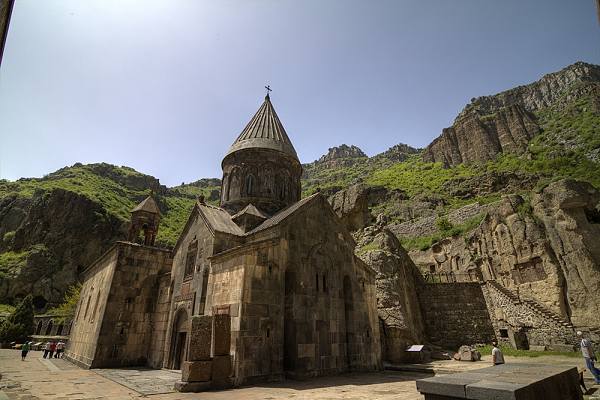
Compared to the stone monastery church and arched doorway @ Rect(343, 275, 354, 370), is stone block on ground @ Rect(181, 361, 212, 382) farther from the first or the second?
arched doorway @ Rect(343, 275, 354, 370)

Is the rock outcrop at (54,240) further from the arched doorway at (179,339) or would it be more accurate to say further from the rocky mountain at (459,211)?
the arched doorway at (179,339)

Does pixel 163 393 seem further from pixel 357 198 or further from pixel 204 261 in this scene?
pixel 357 198

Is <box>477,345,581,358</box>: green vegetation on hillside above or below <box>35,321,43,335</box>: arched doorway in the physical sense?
below

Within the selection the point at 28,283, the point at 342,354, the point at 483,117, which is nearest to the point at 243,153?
the point at 342,354

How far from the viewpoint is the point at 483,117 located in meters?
60.2

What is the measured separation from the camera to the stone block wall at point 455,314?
1939 centimetres

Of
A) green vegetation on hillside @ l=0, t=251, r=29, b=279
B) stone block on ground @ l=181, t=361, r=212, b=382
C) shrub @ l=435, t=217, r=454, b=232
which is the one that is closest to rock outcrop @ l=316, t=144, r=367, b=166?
shrub @ l=435, t=217, r=454, b=232

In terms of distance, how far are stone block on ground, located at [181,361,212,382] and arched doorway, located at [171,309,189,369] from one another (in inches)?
190

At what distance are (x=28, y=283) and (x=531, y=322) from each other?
45.4 m

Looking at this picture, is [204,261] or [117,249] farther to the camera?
[117,249]

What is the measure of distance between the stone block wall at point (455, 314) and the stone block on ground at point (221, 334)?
16360 millimetres

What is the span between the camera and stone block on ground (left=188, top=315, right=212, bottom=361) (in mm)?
7650

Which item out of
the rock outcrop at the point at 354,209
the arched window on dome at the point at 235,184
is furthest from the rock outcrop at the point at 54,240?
the arched window on dome at the point at 235,184

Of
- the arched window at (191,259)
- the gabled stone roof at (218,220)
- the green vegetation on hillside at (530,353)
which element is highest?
the gabled stone roof at (218,220)
